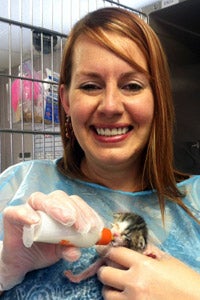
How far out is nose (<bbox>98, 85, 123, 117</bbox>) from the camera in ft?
2.81

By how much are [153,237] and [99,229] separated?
0.87ft

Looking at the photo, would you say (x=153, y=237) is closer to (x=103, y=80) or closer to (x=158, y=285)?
(x=158, y=285)

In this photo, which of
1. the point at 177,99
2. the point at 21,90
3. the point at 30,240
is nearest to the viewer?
the point at 30,240

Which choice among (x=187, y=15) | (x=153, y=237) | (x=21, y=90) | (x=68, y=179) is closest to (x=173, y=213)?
(x=153, y=237)

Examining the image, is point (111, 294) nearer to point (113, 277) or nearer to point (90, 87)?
point (113, 277)

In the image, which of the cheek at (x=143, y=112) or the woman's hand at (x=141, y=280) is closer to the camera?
the woman's hand at (x=141, y=280)

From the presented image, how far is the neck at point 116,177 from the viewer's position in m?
1.01

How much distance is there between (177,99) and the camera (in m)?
1.56

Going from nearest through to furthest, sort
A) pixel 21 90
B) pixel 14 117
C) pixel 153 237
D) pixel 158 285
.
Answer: pixel 158 285 → pixel 153 237 → pixel 21 90 → pixel 14 117

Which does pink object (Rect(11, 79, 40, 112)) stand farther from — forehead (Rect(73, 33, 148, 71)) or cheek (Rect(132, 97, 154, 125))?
cheek (Rect(132, 97, 154, 125))

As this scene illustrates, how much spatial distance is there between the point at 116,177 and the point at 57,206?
0.44 metres

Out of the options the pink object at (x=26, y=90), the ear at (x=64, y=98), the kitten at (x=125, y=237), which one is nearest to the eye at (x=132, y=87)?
the ear at (x=64, y=98)

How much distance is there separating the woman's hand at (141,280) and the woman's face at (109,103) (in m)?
0.29

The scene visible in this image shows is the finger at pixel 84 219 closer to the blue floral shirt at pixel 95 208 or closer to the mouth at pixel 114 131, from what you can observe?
the blue floral shirt at pixel 95 208
